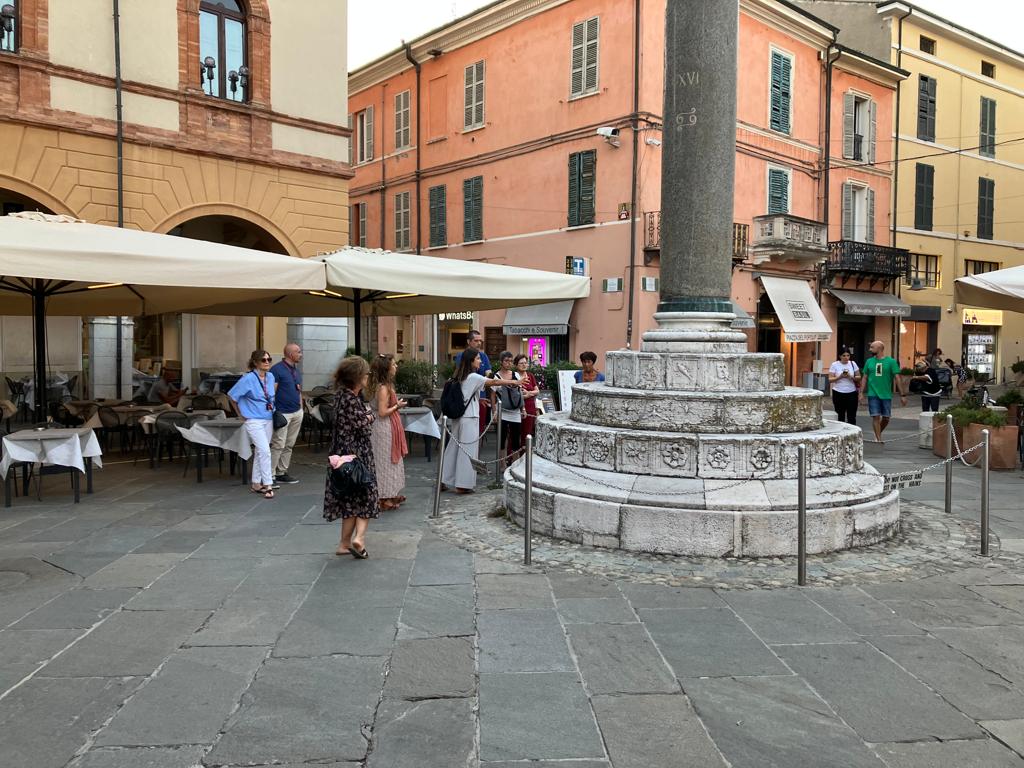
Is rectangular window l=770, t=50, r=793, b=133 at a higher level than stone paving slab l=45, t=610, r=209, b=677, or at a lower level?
higher

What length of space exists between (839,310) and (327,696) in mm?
24699

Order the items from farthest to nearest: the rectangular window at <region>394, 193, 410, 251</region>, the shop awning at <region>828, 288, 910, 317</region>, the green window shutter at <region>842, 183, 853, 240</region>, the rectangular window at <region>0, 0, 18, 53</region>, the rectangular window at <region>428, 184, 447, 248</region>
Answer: the rectangular window at <region>394, 193, 410, 251</region> → the rectangular window at <region>428, 184, 447, 248</region> → the green window shutter at <region>842, 183, 853, 240</region> → the shop awning at <region>828, 288, 910, 317</region> → the rectangular window at <region>0, 0, 18, 53</region>

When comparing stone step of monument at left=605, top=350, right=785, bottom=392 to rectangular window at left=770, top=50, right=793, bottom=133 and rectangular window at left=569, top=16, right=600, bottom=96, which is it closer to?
rectangular window at left=569, top=16, right=600, bottom=96

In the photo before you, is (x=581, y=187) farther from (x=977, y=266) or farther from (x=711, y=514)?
(x=977, y=266)

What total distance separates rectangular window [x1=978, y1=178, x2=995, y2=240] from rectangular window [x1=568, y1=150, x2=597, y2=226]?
17870 mm

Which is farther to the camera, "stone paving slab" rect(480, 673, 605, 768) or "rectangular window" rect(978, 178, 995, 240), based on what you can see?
"rectangular window" rect(978, 178, 995, 240)

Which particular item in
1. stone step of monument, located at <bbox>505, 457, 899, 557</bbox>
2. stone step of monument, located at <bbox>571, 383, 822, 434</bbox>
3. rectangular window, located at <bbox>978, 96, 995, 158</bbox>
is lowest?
stone step of monument, located at <bbox>505, 457, 899, 557</bbox>

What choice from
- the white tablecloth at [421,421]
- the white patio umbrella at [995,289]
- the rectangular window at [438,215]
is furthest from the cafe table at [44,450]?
the rectangular window at [438,215]

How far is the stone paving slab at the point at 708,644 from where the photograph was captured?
367cm

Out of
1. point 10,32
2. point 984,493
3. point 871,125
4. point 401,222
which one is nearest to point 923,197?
point 871,125

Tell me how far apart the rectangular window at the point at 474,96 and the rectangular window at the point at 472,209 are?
1723mm

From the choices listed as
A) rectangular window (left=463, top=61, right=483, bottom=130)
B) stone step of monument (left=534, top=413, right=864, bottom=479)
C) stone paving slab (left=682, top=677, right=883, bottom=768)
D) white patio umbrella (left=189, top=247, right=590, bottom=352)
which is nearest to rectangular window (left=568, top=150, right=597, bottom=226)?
rectangular window (left=463, top=61, right=483, bottom=130)

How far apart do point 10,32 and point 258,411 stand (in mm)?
8403

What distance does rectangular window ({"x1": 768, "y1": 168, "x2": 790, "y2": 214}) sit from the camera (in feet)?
74.2
